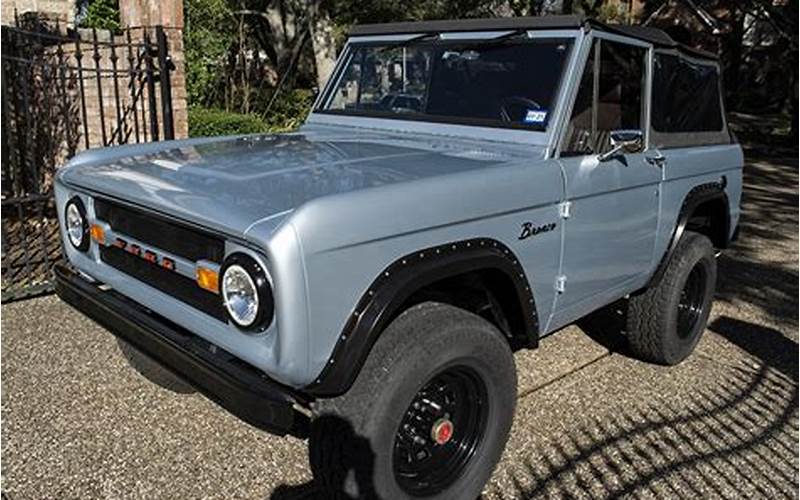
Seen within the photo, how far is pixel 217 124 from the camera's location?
7.94 metres

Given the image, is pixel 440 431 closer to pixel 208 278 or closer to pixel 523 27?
pixel 208 278

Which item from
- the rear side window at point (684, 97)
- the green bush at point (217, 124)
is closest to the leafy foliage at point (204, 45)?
the green bush at point (217, 124)

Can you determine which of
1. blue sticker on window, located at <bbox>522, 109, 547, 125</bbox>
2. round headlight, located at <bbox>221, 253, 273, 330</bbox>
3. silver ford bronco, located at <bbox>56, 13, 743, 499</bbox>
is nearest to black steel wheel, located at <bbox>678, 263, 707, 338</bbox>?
silver ford bronco, located at <bbox>56, 13, 743, 499</bbox>

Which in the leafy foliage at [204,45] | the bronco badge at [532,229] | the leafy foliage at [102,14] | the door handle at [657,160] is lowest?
the bronco badge at [532,229]

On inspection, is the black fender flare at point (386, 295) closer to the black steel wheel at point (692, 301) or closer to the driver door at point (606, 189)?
the driver door at point (606, 189)

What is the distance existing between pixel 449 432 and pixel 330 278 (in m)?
0.97

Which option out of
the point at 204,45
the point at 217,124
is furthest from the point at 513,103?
the point at 204,45

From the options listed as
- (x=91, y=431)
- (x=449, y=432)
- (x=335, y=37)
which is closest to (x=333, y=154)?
(x=449, y=432)

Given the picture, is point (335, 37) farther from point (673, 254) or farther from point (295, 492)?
point (295, 492)

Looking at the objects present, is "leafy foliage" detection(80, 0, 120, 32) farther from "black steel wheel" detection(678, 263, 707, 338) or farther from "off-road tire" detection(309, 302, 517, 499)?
"off-road tire" detection(309, 302, 517, 499)

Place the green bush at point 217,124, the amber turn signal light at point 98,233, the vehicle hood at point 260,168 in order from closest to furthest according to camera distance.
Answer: the vehicle hood at point 260,168 → the amber turn signal light at point 98,233 → the green bush at point 217,124

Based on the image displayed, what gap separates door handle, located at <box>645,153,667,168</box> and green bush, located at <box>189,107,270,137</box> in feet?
16.0

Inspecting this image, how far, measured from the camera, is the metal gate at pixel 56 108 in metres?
5.44

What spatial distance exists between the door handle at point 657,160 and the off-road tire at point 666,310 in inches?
23.1
